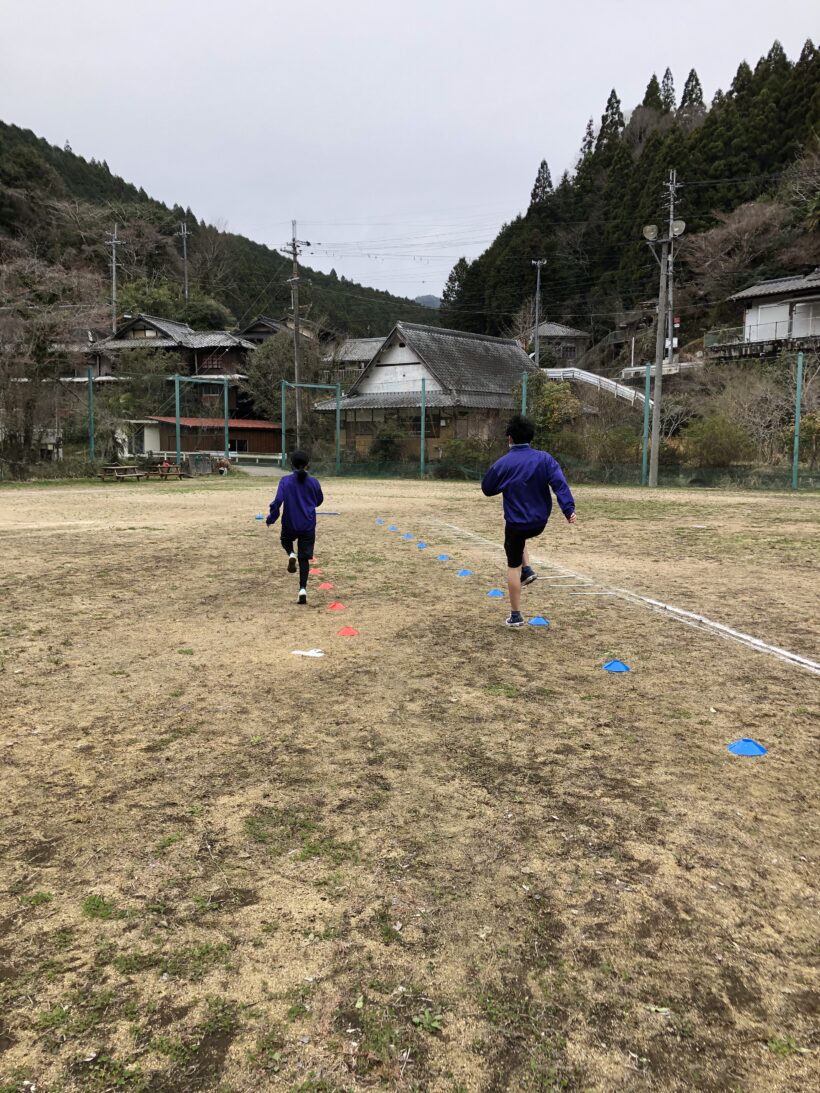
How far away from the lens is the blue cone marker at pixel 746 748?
110 inches

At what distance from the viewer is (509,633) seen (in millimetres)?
4594

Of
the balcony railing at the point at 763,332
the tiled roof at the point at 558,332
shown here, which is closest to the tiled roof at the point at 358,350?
the tiled roof at the point at 558,332

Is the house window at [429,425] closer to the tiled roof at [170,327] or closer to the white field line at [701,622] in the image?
the tiled roof at [170,327]

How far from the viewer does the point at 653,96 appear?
178 ft

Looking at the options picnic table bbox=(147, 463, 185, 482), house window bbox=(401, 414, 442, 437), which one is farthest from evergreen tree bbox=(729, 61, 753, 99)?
picnic table bbox=(147, 463, 185, 482)

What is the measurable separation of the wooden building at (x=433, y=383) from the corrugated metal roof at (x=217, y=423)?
5.56m

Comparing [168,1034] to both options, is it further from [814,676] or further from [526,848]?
[814,676]

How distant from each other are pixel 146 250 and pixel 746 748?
58.0 metres

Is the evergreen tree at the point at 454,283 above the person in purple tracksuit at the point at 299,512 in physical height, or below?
above

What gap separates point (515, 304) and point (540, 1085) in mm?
53103

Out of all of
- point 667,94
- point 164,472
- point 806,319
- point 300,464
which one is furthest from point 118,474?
point 667,94

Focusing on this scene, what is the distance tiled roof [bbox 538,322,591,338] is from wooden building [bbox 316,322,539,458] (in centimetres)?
1209

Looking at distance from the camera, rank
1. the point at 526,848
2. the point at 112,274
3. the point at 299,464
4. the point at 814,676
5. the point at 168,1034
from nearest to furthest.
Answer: the point at 168,1034
the point at 526,848
the point at 814,676
the point at 299,464
the point at 112,274

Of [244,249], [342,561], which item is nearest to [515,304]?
[244,249]
